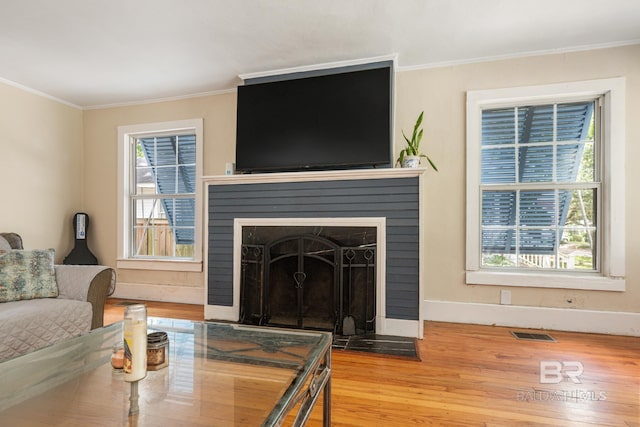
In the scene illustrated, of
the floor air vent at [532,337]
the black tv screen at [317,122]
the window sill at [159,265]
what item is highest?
the black tv screen at [317,122]

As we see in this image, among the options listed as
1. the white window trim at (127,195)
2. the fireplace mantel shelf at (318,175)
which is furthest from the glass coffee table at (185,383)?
the white window trim at (127,195)

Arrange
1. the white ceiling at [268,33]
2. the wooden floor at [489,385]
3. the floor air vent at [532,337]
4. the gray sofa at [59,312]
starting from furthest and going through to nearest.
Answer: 1. the floor air vent at [532,337]
2. the white ceiling at [268,33]
3. the gray sofa at [59,312]
4. the wooden floor at [489,385]

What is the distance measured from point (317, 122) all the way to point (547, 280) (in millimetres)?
2434

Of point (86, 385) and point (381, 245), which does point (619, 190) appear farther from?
point (86, 385)

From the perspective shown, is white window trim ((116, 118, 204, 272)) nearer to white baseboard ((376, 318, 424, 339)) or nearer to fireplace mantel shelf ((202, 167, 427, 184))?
fireplace mantel shelf ((202, 167, 427, 184))

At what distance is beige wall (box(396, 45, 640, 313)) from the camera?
2.65 meters

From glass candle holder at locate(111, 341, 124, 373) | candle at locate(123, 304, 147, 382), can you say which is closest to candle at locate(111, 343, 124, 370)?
glass candle holder at locate(111, 341, 124, 373)

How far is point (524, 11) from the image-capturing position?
2.18 metres

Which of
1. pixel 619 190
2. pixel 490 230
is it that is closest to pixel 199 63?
pixel 490 230

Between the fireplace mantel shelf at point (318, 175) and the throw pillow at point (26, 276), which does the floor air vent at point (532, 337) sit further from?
the throw pillow at point (26, 276)

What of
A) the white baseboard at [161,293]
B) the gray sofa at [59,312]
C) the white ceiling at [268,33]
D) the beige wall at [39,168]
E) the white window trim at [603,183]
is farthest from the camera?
the white baseboard at [161,293]

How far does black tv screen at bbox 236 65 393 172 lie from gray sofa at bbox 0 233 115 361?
5.00ft

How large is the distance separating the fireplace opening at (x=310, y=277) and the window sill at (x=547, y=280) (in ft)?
3.46

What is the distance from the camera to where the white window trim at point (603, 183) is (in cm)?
255
